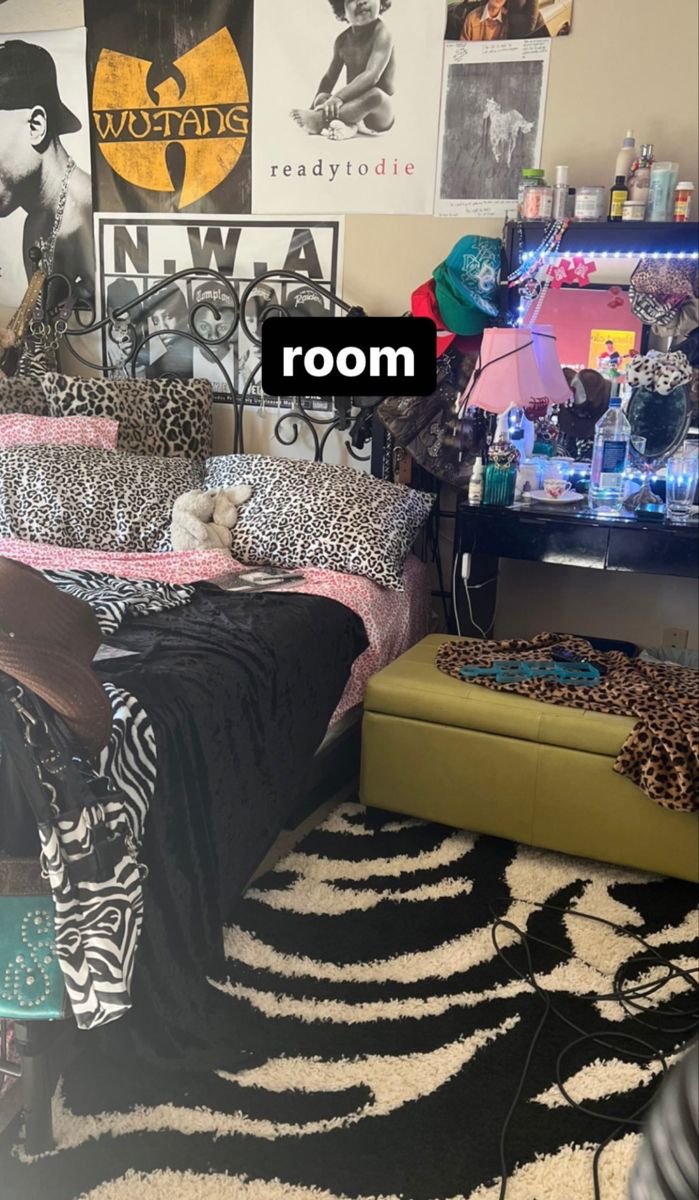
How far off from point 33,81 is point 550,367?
1.94m

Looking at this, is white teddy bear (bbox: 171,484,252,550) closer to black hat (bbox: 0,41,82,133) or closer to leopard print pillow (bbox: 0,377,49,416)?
leopard print pillow (bbox: 0,377,49,416)

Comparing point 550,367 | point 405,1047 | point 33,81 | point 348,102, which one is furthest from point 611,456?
point 33,81

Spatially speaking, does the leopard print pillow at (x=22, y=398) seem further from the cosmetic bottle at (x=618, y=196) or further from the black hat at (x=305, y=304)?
the cosmetic bottle at (x=618, y=196)

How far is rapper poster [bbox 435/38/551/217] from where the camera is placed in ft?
8.38

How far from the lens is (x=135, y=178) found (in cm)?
307

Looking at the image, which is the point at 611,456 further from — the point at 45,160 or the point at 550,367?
the point at 45,160

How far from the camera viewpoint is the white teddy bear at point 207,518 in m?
2.49

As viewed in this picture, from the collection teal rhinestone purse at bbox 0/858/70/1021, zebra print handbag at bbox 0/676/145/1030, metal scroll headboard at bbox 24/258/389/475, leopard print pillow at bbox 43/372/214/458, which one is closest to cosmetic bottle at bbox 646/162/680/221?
metal scroll headboard at bbox 24/258/389/475

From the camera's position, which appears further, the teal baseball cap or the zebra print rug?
the teal baseball cap

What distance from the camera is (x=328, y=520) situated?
2.48 m

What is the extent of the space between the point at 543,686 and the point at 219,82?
2.04 meters

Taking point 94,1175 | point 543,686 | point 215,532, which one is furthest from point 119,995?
point 215,532

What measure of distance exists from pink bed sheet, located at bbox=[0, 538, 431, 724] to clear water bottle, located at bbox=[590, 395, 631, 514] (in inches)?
25.6

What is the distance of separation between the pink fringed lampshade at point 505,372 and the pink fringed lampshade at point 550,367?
3 cm
